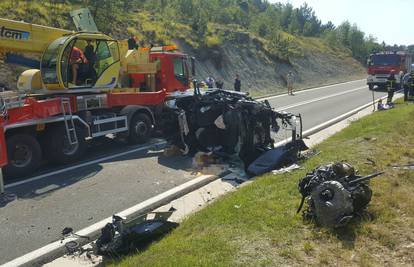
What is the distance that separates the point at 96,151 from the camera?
460 inches

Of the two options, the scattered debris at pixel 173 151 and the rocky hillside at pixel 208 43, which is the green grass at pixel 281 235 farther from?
the rocky hillside at pixel 208 43

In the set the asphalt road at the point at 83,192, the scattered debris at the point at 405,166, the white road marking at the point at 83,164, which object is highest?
the scattered debris at the point at 405,166

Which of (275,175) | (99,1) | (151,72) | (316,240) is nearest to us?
(316,240)

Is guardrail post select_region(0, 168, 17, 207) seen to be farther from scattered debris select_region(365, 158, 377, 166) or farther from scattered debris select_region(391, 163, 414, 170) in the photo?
scattered debris select_region(391, 163, 414, 170)

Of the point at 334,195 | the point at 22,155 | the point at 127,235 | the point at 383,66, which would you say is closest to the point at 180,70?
the point at 22,155

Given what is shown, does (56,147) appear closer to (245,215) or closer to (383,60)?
(245,215)

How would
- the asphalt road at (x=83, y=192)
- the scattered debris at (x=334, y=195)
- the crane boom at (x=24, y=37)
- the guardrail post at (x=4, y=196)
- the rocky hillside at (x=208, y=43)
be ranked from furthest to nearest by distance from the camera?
the rocky hillside at (x=208, y=43)
the crane boom at (x=24, y=37)
the guardrail post at (x=4, y=196)
the asphalt road at (x=83, y=192)
the scattered debris at (x=334, y=195)

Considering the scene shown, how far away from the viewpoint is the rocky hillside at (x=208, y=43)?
74.7ft

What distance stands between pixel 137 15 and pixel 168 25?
241 cm

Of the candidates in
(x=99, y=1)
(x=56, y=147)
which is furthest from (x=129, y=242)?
(x=99, y=1)

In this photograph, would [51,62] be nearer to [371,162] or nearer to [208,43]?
[371,162]

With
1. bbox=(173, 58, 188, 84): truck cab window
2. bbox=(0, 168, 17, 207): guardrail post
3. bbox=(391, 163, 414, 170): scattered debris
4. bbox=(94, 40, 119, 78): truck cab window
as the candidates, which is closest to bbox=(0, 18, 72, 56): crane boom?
bbox=(94, 40, 119, 78): truck cab window

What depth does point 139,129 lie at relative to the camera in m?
12.5

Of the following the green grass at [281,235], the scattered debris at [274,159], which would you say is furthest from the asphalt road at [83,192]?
the green grass at [281,235]
